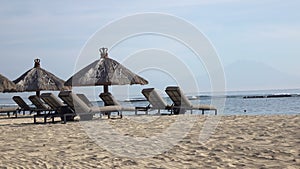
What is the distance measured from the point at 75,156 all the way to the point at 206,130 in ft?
9.86

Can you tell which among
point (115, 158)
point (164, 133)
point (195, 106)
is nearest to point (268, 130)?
point (164, 133)

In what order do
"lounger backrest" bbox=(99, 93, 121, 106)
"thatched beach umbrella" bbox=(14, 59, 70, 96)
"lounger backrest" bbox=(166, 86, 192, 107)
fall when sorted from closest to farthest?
1. "lounger backrest" bbox=(166, 86, 192, 107)
2. "lounger backrest" bbox=(99, 93, 121, 106)
3. "thatched beach umbrella" bbox=(14, 59, 70, 96)

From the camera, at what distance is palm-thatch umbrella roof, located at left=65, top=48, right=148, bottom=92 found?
14617mm

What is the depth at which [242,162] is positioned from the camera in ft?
16.2

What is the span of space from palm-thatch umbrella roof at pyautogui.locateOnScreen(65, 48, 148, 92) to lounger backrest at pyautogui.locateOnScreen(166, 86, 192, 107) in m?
1.92

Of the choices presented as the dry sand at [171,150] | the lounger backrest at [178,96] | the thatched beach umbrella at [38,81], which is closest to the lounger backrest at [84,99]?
the lounger backrest at [178,96]

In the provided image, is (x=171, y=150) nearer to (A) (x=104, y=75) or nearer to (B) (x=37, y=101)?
(A) (x=104, y=75)

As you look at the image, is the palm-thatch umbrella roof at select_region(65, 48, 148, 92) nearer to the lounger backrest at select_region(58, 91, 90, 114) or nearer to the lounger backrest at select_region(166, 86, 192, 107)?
the lounger backrest at select_region(166, 86, 192, 107)

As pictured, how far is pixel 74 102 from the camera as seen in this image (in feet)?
36.9

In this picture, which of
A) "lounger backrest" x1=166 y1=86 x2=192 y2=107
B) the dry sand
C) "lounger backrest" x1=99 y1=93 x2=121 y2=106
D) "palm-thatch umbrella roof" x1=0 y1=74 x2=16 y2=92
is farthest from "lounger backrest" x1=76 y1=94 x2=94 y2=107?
the dry sand

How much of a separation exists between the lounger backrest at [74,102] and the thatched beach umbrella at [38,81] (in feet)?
16.6

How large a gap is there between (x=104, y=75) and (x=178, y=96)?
2710 millimetres

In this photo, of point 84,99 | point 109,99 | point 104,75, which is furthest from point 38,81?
point 84,99

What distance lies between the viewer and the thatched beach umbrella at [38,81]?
16.3 metres
